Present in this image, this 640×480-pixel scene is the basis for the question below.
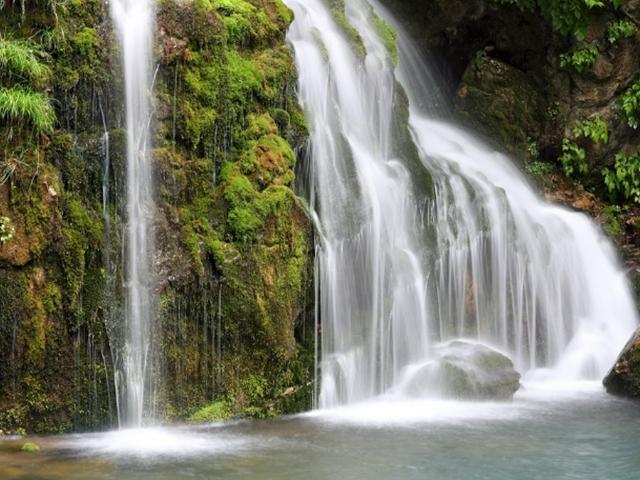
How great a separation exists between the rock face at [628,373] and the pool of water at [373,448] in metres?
0.71

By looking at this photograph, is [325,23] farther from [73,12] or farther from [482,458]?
[482,458]

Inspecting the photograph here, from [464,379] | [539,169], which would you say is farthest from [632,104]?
[464,379]

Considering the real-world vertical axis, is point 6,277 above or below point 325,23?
below

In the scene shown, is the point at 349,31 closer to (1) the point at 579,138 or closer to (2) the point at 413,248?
(2) the point at 413,248

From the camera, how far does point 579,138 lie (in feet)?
50.7

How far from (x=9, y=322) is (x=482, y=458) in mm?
4255

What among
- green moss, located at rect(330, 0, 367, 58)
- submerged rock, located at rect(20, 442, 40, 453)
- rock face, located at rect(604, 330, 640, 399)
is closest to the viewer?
submerged rock, located at rect(20, 442, 40, 453)

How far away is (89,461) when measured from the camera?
671 cm

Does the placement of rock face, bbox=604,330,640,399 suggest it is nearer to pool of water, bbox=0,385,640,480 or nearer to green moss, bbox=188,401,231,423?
pool of water, bbox=0,385,640,480

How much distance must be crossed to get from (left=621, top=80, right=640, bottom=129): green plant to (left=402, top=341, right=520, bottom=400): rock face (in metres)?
7.26

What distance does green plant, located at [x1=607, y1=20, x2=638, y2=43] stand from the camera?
14781 millimetres

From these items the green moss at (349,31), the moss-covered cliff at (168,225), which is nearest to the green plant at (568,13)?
the green moss at (349,31)

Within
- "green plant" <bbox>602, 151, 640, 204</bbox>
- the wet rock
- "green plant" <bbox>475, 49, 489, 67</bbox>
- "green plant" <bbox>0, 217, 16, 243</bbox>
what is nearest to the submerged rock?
"green plant" <bbox>0, 217, 16, 243</bbox>

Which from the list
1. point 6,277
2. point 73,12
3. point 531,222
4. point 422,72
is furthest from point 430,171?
point 6,277
